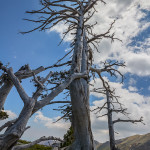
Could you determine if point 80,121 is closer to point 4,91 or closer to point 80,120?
point 80,120

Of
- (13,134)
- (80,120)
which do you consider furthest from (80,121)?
(13,134)

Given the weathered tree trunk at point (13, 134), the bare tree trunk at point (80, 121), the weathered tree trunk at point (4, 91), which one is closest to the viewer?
the weathered tree trunk at point (13, 134)

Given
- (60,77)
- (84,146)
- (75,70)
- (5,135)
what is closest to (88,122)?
(84,146)

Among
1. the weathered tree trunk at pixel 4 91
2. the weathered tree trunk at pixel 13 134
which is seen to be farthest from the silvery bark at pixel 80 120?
the weathered tree trunk at pixel 13 134

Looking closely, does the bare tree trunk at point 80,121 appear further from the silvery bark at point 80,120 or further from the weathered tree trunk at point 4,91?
the weathered tree trunk at point 4,91

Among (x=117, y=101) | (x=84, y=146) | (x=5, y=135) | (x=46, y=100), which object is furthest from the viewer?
(x=117, y=101)

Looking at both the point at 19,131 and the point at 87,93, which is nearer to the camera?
the point at 19,131

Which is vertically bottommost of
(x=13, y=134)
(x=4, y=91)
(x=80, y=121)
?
(x=13, y=134)

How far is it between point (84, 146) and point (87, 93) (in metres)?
1.64

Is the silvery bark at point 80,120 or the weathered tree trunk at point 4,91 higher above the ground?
the weathered tree trunk at point 4,91

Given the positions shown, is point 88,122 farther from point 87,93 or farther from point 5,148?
point 5,148

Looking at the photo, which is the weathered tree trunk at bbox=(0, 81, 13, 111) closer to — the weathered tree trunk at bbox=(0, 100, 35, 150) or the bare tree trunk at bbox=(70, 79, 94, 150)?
the bare tree trunk at bbox=(70, 79, 94, 150)

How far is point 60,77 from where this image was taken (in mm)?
7652

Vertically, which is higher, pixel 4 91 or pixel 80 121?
pixel 4 91
